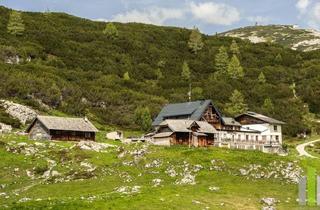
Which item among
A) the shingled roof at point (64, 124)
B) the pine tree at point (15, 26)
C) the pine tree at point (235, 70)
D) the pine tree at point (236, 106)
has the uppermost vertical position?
the pine tree at point (15, 26)

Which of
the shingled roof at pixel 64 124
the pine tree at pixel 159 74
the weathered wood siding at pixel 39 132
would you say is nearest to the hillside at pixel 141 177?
the weathered wood siding at pixel 39 132

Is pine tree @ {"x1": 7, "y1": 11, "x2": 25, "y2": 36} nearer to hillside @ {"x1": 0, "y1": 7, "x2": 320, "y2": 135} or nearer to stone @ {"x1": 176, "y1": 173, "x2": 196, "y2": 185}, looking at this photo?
hillside @ {"x1": 0, "y1": 7, "x2": 320, "y2": 135}

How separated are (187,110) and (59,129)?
31.5m

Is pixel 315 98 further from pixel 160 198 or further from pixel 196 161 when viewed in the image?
pixel 160 198

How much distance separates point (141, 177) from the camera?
6844 cm

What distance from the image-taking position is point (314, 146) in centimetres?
11594

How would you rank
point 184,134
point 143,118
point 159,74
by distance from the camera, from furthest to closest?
point 159,74, point 143,118, point 184,134

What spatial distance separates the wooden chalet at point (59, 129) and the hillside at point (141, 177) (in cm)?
853

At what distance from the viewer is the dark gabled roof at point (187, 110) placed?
113125 mm

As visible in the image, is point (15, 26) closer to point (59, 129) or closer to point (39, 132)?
point (39, 132)

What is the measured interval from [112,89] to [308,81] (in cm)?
7040

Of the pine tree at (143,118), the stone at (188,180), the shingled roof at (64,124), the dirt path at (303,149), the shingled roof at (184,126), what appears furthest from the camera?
the pine tree at (143,118)

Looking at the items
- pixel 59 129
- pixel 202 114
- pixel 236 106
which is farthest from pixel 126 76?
pixel 59 129

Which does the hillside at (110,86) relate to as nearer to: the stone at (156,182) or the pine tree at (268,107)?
the pine tree at (268,107)
